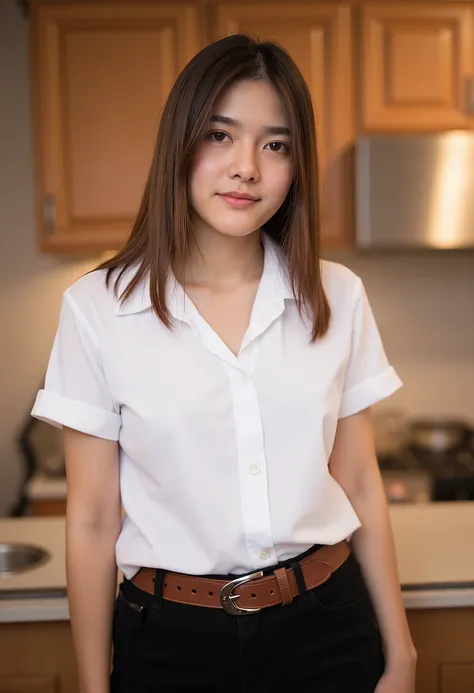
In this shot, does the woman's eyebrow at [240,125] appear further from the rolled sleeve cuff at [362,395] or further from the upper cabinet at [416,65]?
the upper cabinet at [416,65]

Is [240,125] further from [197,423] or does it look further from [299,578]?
[299,578]

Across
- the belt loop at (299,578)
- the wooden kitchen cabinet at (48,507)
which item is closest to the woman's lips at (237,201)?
the belt loop at (299,578)

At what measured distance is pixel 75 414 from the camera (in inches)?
45.6

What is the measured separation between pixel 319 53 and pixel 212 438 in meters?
1.80

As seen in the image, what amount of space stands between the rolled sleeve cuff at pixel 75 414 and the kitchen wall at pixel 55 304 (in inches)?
74.9

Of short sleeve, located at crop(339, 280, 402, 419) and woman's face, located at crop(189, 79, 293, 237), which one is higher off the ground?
woman's face, located at crop(189, 79, 293, 237)

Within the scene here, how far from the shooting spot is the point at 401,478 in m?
2.62

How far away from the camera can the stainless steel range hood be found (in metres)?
2.51

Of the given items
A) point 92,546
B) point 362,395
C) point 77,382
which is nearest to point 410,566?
point 362,395

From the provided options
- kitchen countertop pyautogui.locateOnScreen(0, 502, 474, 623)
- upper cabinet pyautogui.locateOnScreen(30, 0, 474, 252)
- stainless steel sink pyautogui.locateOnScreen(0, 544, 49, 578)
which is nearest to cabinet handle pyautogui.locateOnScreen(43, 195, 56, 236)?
upper cabinet pyautogui.locateOnScreen(30, 0, 474, 252)

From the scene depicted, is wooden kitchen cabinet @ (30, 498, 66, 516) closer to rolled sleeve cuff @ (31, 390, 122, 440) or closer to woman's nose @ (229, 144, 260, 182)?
rolled sleeve cuff @ (31, 390, 122, 440)

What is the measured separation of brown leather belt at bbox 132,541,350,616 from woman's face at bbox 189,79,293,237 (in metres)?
0.49

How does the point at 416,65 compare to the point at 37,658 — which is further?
the point at 416,65

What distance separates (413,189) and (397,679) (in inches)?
64.3
